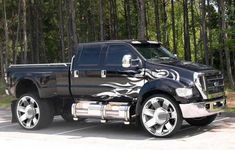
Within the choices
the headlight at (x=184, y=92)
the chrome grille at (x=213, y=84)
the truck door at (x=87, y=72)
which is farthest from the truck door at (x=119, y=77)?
the chrome grille at (x=213, y=84)

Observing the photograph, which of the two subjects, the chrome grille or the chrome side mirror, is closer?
the chrome grille

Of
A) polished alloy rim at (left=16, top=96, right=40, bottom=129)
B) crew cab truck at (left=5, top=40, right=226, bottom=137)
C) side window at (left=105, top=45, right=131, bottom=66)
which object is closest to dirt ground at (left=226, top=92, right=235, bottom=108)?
crew cab truck at (left=5, top=40, right=226, bottom=137)

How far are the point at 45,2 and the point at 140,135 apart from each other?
32.7 metres

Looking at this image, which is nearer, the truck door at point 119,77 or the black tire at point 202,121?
the truck door at point 119,77

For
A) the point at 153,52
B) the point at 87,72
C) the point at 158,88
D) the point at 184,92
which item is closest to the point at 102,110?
the point at 87,72

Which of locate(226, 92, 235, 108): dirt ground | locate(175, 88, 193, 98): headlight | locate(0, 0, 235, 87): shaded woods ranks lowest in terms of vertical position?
locate(226, 92, 235, 108): dirt ground

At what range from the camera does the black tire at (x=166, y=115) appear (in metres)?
10.4

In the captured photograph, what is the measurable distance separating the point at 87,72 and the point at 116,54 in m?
0.81

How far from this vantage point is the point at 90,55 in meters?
11.9

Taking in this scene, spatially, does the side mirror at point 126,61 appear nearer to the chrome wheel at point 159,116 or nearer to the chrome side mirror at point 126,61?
the chrome side mirror at point 126,61

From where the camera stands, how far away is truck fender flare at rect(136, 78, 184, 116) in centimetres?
1033

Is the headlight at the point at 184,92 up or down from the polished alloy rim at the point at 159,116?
up

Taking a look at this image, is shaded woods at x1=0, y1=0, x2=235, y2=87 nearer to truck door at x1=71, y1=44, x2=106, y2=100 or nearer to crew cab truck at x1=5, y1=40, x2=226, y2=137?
crew cab truck at x1=5, y1=40, x2=226, y2=137

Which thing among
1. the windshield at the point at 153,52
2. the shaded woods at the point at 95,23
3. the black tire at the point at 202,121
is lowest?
the black tire at the point at 202,121
